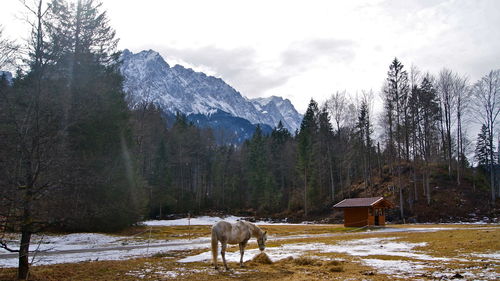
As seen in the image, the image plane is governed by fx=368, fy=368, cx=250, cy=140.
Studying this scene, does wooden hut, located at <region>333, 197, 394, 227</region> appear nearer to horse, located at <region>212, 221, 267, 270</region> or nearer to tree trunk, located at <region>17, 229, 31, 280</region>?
horse, located at <region>212, 221, 267, 270</region>

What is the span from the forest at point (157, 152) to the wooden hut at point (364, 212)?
5.67 meters

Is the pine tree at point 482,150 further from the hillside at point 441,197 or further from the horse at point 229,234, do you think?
the horse at point 229,234

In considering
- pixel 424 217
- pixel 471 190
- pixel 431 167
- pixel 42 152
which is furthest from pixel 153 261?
pixel 431 167

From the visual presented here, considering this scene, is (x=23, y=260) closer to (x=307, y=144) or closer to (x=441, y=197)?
(x=441, y=197)

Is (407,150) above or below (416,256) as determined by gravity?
above

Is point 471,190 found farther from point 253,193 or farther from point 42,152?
point 42,152

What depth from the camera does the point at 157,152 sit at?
66.8m

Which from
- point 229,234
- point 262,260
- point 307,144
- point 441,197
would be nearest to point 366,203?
point 441,197

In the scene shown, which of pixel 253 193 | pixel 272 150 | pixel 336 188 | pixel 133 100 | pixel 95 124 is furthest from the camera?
pixel 272 150

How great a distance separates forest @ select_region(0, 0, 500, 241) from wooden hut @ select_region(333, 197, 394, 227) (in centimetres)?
567

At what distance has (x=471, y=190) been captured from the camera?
48.9 meters

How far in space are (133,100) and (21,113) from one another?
105ft

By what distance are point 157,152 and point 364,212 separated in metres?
40.8

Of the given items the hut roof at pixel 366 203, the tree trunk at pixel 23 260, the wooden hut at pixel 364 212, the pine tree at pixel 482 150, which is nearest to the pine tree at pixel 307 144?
the hut roof at pixel 366 203
